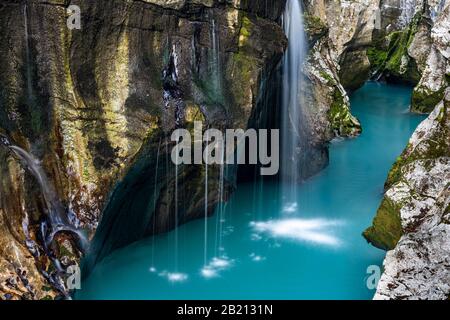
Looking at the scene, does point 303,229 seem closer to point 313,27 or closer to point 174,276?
point 174,276

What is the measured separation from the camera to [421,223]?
10359 mm

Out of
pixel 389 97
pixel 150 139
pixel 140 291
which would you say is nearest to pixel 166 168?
pixel 150 139

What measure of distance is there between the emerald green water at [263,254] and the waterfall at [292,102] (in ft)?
1.21

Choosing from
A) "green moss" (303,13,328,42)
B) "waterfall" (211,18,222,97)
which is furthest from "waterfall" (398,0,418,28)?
"waterfall" (211,18,222,97)

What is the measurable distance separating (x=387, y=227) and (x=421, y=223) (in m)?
1.10

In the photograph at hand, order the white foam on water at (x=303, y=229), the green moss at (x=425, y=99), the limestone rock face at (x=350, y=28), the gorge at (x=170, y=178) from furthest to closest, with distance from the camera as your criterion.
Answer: the limestone rock face at (x=350, y=28), the green moss at (x=425, y=99), the white foam on water at (x=303, y=229), the gorge at (x=170, y=178)

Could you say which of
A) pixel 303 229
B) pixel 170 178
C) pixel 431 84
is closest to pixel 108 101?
pixel 170 178

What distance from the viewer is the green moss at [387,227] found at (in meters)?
11.0

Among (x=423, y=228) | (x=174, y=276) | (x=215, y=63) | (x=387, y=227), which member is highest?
(x=215, y=63)

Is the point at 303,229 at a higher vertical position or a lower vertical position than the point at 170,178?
lower

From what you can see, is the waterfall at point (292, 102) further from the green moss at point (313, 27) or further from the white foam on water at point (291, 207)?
the green moss at point (313, 27)

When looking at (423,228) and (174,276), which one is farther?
(174,276)

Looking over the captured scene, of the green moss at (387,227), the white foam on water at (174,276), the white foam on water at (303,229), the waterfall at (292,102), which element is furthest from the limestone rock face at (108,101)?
the green moss at (387,227)
